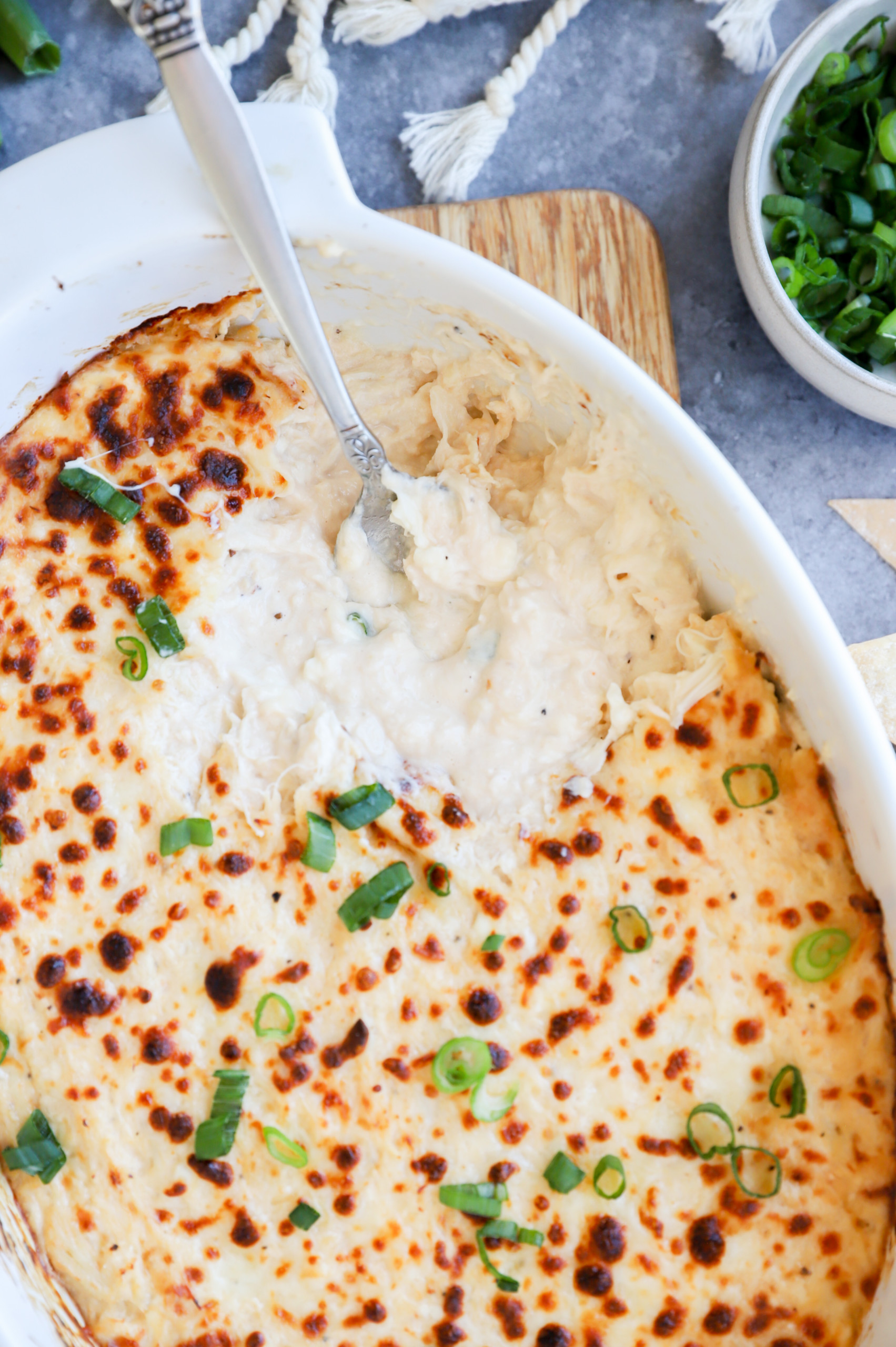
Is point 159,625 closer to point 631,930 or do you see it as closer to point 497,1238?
point 631,930

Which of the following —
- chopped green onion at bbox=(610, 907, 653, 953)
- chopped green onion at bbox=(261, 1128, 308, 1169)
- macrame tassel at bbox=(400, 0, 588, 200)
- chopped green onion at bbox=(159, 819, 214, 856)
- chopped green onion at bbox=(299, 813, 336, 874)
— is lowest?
chopped green onion at bbox=(261, 1128, 308, 1169)

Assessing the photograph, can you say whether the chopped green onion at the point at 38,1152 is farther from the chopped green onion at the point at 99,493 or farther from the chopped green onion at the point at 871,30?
the chopped green onion at the point at 871,30

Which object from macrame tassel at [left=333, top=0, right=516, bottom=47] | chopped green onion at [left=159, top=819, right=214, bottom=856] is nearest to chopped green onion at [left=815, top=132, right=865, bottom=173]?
macrame tassel at [left=333, top=0, right=516, bottom=47]

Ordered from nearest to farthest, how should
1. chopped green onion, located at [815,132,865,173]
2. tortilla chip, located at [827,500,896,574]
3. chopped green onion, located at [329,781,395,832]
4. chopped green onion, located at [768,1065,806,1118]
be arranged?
chopped green onion, located at [768,1065,806,1118]
chopped green onion, located at [329,781,395,832]
chopped green onion, located at [815,132,865,173]
tortilla chip, located at [827,500,896,574]

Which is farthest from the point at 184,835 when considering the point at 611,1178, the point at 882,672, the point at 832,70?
the point at 832,70

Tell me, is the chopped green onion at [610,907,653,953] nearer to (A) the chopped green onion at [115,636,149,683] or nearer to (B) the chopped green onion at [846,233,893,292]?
(A) the chopped green onion at [115,636,149,683]

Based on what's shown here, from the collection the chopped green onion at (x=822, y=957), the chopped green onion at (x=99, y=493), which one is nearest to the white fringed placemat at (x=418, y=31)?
the chopped green onion at (x=99, y=493)
